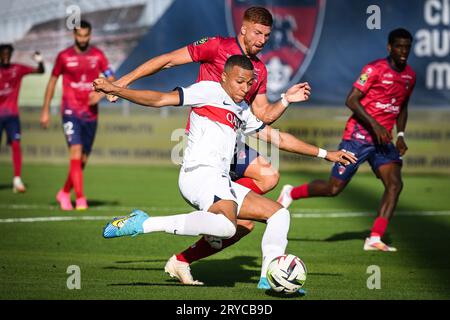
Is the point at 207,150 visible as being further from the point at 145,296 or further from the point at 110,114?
the point at 110,114

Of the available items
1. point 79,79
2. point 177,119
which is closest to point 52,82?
point 79,79

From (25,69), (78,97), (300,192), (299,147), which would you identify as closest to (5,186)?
(25,69)

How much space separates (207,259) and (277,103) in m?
2.37

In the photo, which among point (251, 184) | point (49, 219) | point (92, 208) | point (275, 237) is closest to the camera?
point (275, 237)

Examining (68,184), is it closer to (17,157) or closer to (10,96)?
(17,157)

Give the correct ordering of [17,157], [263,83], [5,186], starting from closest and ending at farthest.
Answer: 1. [263,83]
2. [17,157]
3. [5,186]

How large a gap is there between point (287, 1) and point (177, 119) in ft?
12.1

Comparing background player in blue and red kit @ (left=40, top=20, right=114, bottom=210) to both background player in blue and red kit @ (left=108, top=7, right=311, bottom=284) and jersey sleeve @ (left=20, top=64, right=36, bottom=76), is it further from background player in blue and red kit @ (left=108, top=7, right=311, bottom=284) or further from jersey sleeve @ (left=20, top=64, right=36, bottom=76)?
background player in blue and red kit @ (left=108, top=7, right=311, bottom=284)

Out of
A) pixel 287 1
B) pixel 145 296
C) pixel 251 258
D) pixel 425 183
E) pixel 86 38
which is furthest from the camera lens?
pixel 287 1

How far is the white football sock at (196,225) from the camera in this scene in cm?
768

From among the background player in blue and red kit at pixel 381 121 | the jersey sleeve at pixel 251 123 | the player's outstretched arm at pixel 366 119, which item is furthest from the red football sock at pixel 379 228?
the jersey sleeve at pixel 251 123

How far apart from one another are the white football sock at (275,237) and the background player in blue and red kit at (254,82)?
2.60ft

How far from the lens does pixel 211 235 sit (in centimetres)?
775

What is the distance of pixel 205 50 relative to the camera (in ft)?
30.2
